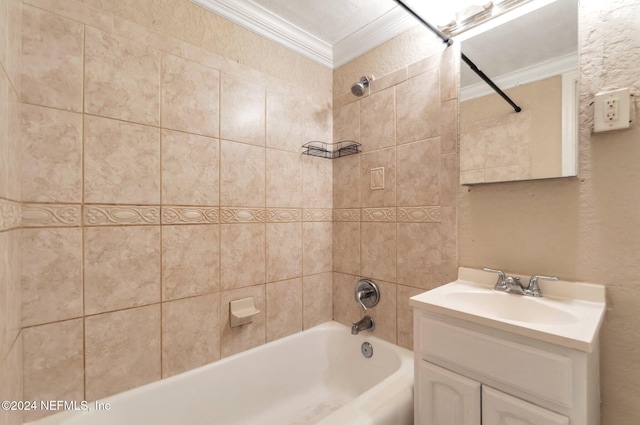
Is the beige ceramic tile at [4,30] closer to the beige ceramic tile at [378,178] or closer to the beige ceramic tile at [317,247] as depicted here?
the beige ceramic tile at [317,247]

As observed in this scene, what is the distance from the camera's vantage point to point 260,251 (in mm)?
1611

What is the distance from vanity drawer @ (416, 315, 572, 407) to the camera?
76cm

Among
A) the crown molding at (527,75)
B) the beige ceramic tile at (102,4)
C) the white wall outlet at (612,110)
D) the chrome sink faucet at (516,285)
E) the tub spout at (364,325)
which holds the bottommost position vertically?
the tub spout at (364,325)

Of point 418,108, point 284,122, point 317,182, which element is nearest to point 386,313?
point 317,182

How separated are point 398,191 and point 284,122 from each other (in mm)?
799

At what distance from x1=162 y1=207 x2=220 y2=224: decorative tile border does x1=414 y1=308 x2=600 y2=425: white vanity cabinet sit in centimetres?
105

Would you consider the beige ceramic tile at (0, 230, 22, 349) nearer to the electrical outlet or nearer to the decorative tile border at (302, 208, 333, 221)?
the decorative tile border at (302, 208, 333, 221)

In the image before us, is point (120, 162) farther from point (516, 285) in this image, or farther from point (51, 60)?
point (516, 285)

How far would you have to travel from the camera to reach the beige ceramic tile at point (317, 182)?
183 cm

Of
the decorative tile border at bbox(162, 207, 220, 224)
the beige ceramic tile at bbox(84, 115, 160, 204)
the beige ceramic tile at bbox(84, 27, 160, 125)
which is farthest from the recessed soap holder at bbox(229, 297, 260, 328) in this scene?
the beige ceramic tile at bbox(84, 27, 160, 125)

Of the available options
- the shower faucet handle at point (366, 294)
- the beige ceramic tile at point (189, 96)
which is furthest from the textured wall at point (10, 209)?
the shower faucet handle at point (366, 294)

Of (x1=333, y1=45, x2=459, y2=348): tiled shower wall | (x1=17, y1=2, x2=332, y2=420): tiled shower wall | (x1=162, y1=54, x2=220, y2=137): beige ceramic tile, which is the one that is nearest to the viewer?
(x1=17, y1=2, x2=332, y2=420): tiled shower wall

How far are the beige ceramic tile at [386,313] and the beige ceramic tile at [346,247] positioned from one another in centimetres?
21

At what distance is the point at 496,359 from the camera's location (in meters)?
0.87
